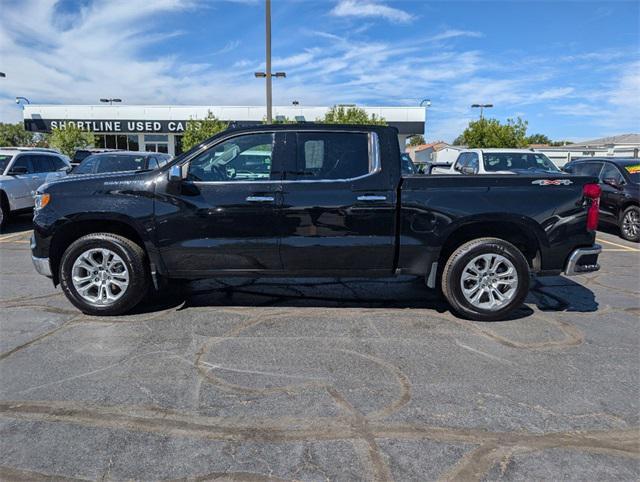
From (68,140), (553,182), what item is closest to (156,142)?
(68,140)

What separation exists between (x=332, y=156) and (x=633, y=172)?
30.4 ft

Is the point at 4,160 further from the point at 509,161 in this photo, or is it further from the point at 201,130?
the point at 201,130

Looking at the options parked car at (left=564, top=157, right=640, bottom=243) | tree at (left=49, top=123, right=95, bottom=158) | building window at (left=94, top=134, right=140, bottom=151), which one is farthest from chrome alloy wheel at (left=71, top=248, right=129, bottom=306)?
building window at (left=94, top=134, right=140, bottom=151)

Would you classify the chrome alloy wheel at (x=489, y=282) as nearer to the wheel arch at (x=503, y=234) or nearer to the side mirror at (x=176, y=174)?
the wheel arch at (x=503, y=234)

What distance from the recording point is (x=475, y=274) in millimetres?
4832

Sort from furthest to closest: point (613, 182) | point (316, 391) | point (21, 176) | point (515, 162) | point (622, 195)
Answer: point (515, 162), point (21, 176), point (613, 182), point (622, 195), point (316, 391)

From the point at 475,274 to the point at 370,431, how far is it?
8.16ft

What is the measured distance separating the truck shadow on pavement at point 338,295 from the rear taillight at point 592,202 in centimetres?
111

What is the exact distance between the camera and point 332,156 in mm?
4746

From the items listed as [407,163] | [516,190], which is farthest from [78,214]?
[407,163]

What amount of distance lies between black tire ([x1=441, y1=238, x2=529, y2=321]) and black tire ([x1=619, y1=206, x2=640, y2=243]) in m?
7.29

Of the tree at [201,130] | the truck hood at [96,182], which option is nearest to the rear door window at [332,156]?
the truck hood at [96,182]

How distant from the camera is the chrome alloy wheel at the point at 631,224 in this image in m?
10.2

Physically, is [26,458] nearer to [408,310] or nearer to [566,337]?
[408,310]
